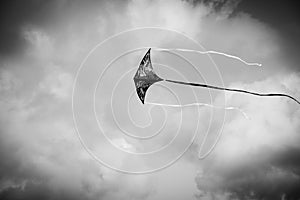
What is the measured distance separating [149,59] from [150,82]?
133 inches

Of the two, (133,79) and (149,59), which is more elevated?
(149,59)

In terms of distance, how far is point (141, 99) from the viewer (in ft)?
108

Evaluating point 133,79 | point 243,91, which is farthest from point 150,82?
point 243,91

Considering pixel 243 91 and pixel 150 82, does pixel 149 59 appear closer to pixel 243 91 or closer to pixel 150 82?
pixel 150 82

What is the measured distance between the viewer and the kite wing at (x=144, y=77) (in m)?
31.4

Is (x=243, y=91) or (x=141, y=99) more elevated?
(x=141, y=99)

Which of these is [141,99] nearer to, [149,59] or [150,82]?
[150,82]

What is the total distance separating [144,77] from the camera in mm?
31672

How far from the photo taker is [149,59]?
1278 inches

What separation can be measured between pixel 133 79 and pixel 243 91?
14.3m

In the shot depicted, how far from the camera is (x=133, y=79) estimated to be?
32.3 m

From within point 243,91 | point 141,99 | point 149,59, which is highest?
point 149,59

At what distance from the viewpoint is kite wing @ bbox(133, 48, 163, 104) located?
3138cm

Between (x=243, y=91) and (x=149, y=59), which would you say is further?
(x=149, y=59)
